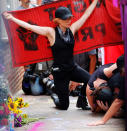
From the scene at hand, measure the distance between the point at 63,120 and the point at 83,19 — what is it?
163 centimetres

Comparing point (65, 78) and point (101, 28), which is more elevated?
point (101, 28)

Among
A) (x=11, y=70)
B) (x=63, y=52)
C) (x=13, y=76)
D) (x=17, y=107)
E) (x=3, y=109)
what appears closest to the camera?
(x=3, y=109)

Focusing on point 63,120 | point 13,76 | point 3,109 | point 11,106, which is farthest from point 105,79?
point 13,76

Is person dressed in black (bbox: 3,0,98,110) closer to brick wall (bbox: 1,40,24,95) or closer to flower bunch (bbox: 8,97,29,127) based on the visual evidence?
flower bunch (bbox: 8,97,29,127)

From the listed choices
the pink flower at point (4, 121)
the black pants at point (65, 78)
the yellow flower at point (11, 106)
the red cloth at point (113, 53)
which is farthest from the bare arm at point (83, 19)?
the pink flower at point (4, 121)

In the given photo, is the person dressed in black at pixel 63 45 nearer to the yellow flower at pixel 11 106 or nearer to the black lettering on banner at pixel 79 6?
the black lettering on banner at pixel 79 6

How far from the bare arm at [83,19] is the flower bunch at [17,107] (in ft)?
5.00

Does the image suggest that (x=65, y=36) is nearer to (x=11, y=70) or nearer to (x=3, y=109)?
(x=3, y=109)

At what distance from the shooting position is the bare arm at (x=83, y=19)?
5410 mm

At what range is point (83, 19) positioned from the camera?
546cm

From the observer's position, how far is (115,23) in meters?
5.51

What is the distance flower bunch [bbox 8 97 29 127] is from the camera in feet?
13.6

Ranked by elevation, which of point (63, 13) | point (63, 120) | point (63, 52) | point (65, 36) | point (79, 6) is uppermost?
point (79, 6)

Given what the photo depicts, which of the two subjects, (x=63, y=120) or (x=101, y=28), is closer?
(x=63, y=120)
